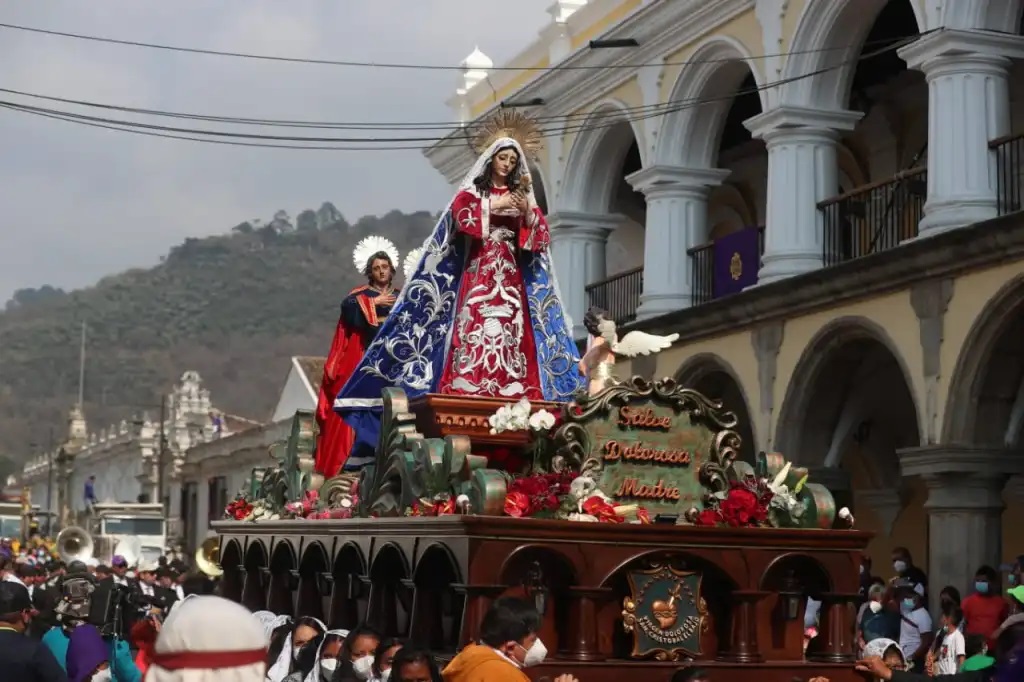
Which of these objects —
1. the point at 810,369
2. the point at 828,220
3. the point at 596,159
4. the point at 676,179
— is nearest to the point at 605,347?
the point at 810,369

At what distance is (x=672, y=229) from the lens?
80.9 feet

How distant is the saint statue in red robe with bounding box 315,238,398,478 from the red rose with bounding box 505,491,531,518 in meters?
4.07

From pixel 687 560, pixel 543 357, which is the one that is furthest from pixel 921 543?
pixel 687 560

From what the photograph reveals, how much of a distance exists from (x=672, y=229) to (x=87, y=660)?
51.8 feet

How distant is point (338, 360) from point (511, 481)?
448 centimetres

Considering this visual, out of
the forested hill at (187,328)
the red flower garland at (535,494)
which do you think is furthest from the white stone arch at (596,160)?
the forested hill at (187,328)

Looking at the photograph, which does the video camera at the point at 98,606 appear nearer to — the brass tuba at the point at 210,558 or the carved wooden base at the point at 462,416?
the brass tuba at the point at 210,558

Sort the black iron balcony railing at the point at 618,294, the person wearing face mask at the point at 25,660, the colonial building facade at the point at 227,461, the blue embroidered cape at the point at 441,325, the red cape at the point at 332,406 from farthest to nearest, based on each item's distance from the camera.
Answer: the colonial building facade at the point at 227,461 → the black iron balcony railing at the point at 618,294 → the red cape at the point at 332,406 → the blue embroidered cape at the point at 441,325 → the person wearing face mask at the point at 25,660

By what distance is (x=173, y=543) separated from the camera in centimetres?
4416

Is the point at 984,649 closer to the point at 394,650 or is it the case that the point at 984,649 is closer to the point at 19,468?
the point at 394,650

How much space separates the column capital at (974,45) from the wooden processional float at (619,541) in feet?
33.6

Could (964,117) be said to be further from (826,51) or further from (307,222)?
(307,222)

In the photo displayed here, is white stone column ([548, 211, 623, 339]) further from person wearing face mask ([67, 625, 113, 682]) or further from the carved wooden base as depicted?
person wearing face mask ([67, 625, 113, 682])

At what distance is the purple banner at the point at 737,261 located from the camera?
904 inches
